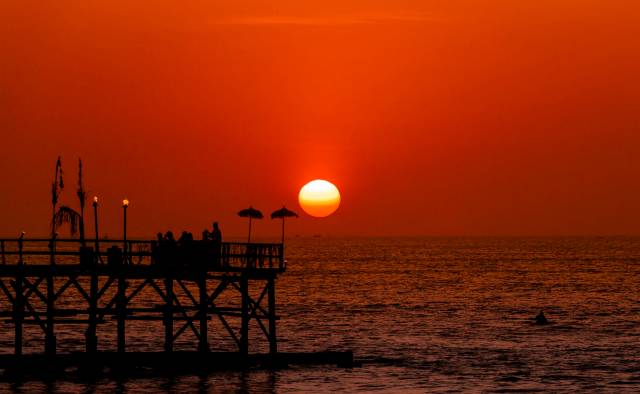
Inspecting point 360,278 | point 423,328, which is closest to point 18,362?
point 423,328

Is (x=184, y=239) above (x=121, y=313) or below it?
above

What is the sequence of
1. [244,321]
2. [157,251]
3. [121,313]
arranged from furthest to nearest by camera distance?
[244,321], [121,313], [157,251]

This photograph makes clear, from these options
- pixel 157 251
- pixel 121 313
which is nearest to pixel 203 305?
pixel 121 313

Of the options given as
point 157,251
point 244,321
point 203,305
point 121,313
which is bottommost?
point 244,321

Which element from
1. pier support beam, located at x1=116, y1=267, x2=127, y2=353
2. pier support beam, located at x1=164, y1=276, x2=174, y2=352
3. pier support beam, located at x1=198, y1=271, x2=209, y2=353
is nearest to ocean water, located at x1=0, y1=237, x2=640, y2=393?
pier support beam, located at x1=116, y1=267, x2=127, y2=353

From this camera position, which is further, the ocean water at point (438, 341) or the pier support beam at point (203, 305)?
the pier support beam at point (203, 305)

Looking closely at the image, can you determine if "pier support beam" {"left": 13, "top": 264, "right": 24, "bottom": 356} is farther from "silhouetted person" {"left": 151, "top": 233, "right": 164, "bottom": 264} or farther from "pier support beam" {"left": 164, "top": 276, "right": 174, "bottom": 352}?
"pier support beam" {"left": 164, "top": 276, "right": 174, "bottom": 352}

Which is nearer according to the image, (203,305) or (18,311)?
(18,311)

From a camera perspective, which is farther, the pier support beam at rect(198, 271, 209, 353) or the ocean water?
the pier support beam at rect(198, 271, 209, 353)

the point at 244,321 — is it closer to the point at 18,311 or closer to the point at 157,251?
the point at 157,251

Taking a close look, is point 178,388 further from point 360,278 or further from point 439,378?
point 360,278

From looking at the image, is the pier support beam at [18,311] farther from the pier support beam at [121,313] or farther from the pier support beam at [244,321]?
the pier support beam at [244,321]

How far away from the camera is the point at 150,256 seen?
1769 inches

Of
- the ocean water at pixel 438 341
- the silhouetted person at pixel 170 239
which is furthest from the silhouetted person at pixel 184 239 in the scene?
the ocean water at pixel 438 341
